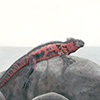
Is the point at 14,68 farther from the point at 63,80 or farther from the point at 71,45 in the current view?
the point at 71,45

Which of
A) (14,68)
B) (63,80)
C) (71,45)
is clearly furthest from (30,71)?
(71,45)

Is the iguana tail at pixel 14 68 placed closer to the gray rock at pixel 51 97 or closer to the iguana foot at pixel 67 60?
the iguana foot at pixel 67 60

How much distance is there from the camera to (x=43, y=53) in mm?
4875

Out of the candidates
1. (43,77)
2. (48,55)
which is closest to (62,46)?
(48,55)

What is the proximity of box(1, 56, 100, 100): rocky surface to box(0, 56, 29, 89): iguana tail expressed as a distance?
121mm

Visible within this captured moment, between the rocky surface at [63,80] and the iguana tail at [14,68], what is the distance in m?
0.12

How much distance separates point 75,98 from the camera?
4406mm

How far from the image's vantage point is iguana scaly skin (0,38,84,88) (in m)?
4.87

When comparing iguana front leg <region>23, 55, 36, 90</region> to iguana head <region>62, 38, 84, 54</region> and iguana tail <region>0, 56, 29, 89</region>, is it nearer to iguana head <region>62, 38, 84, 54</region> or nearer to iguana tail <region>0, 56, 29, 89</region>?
iguana tail <region>0, 56, 29, 89</region>

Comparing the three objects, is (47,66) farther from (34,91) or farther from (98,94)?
(98,94)

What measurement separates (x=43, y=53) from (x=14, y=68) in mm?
681

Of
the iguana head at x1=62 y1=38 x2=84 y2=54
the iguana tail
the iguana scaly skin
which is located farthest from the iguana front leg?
the iguana head at x1=62 y1=38 x2=84 y2=54

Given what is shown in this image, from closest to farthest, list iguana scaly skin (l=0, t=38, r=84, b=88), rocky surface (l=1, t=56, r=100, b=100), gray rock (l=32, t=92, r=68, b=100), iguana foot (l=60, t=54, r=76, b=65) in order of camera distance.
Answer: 1. gray rock (l=32, t=92, r=68, b=100)
2. rocky surface (l=1, t=56, r=100, b=100)
3. iguana foot (l=60, t=54, r=76, b=65)
4. iguana scaly skin (l=0, t=38, r=84, b=88)

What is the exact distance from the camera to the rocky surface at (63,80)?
14.4 feet
